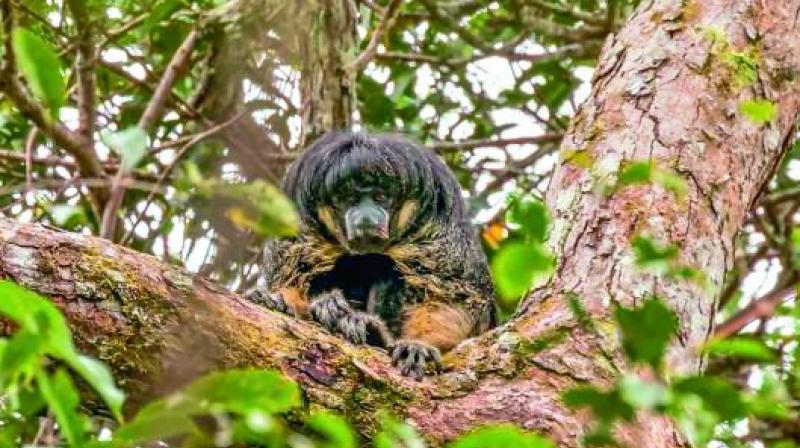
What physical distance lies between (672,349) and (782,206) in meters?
3.88

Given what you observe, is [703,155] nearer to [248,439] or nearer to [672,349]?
[672,349]

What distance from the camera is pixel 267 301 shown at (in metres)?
4.57

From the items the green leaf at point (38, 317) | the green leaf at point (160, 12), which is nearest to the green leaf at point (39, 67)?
the green leaf at point (38, 317)

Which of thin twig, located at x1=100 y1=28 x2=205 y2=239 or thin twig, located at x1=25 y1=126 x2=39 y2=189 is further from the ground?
thin twig, located at x1=100 y1=28 x2=205 y2=239

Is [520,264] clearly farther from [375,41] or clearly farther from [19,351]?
[375,41]

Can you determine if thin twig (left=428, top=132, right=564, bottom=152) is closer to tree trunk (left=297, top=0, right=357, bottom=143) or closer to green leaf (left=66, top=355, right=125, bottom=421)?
tree trunk (left=297, top=0, right=357, bottom=143)

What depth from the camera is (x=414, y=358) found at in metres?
4.02

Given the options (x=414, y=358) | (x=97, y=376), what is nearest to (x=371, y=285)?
(x=414, y=358)

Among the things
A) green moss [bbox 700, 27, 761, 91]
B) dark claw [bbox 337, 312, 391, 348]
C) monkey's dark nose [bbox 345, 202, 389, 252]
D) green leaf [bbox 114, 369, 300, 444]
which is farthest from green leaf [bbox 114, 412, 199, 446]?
monkey's dark nose [bbox 345, 202, 389, 252]

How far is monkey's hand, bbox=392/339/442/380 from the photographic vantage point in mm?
3916

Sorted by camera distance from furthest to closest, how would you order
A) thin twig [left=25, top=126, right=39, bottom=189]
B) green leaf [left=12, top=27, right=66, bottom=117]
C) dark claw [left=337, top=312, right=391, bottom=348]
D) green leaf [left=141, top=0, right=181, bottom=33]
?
green leaf [left=141, top=0, right=181, bottom=33], thin twig [left=25, top=126, right=39, bottom=189], dark claw [left=337, top=312, right=391, bottom=348], green leaf [left=12, top=27, right=66, bottom=117]

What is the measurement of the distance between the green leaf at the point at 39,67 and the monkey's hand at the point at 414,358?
185cm

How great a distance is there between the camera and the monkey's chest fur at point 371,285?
18.6 ft

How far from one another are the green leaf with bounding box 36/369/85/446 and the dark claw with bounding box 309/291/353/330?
2.84 meters
